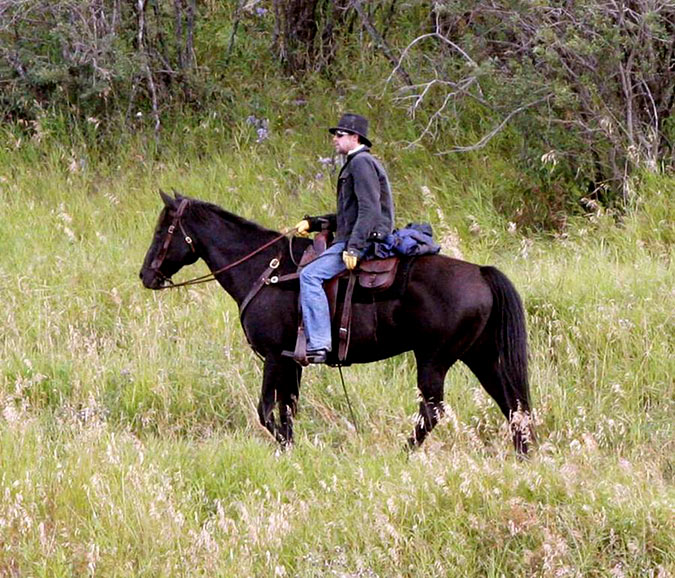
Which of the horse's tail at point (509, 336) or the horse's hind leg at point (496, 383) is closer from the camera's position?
the horse's tail at point (509, 336)

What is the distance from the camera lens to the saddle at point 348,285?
769 centimetres

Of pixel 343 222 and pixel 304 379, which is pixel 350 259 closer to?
pixel 343 222

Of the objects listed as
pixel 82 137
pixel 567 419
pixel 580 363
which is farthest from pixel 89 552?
pixel 82 137

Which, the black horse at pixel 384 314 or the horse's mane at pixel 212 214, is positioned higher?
the horse's mane at pixel 212 214

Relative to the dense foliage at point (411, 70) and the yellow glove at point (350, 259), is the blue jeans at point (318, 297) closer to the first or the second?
the yellow glove at point (350, 259)

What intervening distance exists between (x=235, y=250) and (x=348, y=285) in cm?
95

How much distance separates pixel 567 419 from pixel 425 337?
3.80 ft

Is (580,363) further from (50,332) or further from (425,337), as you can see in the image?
(50,332)

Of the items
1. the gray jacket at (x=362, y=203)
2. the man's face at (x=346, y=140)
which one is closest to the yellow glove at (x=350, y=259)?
the gray jacket at (x=362, y=203)

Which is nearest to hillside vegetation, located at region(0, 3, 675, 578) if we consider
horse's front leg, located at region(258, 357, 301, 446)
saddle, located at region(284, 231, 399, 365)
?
horse's front leg, located at region(258, 357, 301, 446)

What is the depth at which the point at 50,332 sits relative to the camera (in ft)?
31.2

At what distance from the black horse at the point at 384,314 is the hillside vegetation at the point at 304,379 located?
310 millimetres

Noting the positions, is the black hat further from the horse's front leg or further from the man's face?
the horse's front leg

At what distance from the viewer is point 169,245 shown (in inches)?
328
